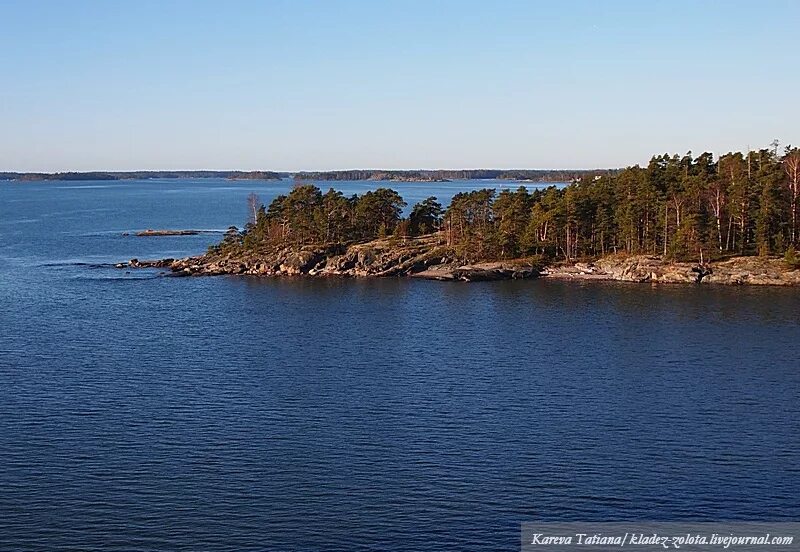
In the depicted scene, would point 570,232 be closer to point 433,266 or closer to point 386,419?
point 433,266

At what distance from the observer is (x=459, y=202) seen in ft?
373

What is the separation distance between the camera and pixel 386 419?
157 feet

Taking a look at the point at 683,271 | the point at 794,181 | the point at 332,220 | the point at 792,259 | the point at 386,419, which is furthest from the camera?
the point at 332,220

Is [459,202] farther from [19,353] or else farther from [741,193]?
[19,353]

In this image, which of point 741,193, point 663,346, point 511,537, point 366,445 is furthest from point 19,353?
point 741,193

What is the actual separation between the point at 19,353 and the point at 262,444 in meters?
28.9

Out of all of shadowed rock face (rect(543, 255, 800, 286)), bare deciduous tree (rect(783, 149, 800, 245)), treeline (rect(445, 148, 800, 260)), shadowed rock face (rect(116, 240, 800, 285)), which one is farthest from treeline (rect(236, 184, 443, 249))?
bare deciduous tree (rect(783, 149, 800, 245))

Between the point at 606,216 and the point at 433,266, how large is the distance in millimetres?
22257

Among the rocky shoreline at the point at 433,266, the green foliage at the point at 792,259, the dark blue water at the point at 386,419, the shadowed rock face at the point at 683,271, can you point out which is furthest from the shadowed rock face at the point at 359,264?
the green foliage at the point at 792,259

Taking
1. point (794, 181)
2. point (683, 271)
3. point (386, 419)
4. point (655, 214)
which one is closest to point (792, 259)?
point (683, 271)

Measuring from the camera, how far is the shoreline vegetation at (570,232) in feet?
320

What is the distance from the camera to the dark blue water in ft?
117

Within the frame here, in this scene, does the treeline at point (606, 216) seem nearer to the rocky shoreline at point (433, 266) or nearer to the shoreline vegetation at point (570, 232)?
the shoreline vegetation at point (570, 232)

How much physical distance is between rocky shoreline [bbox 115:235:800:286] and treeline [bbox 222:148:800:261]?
8.13 feet
